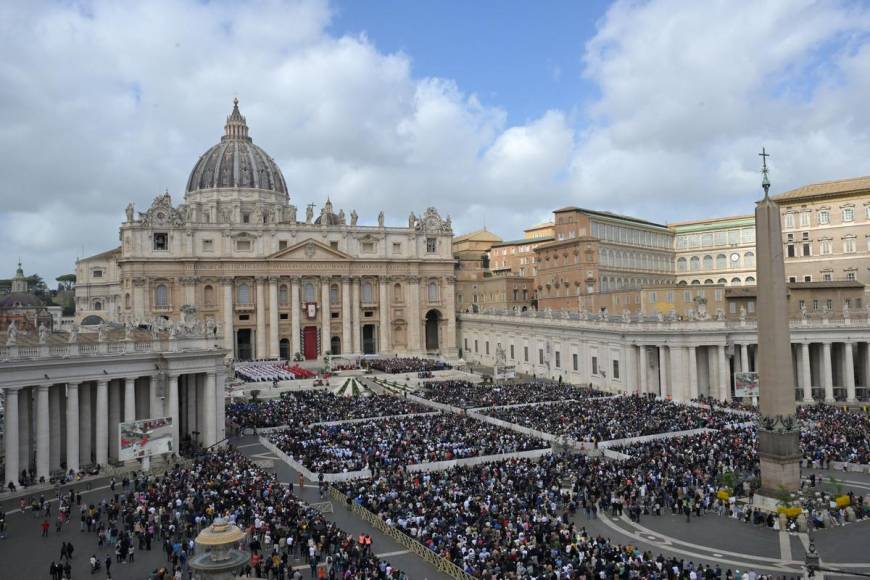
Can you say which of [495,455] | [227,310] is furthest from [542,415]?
[227,310]

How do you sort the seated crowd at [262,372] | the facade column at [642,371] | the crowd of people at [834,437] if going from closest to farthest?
the crowd of people at [834,437], the facade column at [642,371], the seated crowd at [262,372]

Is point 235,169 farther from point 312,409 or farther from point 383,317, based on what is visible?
point 312,409

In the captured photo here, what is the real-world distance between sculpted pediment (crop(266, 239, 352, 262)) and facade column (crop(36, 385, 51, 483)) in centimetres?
4904

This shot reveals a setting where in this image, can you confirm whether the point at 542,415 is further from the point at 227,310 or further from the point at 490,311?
the point at 227,310

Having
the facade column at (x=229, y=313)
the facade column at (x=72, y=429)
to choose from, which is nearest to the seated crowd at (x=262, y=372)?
the facade column at (x=229, y=313)

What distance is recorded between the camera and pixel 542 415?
132ft

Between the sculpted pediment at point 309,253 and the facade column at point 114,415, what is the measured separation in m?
45.1

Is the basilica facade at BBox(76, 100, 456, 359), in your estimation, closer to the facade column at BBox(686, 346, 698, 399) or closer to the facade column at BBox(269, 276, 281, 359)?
the facade column at BBox(269, 276, 281, 359)

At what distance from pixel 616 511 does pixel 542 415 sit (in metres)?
15.6

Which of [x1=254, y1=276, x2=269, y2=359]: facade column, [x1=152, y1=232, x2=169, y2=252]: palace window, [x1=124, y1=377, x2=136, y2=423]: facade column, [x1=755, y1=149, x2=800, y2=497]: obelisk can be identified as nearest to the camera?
A: [x1=755, y1=149, x2=800, y2=497]: obelisk

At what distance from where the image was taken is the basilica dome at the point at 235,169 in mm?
94500

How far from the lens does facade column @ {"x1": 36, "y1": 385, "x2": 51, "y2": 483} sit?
98.9 feet

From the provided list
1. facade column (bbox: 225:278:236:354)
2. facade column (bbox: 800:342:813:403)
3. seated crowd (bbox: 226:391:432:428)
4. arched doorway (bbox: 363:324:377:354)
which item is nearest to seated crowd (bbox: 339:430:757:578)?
seated crowd (bbox: 226:391:432:428)

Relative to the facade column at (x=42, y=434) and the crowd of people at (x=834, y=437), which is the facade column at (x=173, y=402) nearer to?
the facade column at (x=42, y=434)
